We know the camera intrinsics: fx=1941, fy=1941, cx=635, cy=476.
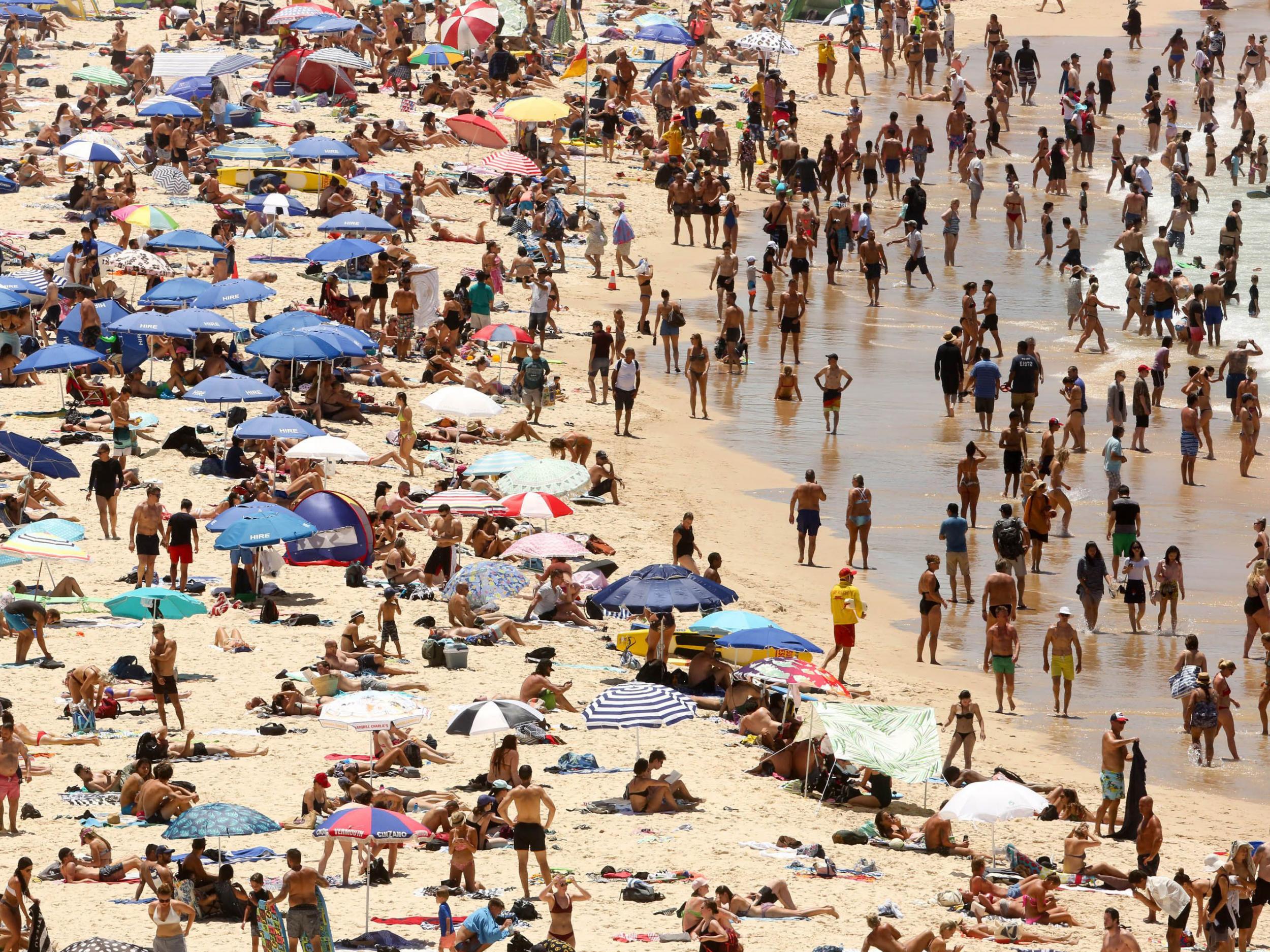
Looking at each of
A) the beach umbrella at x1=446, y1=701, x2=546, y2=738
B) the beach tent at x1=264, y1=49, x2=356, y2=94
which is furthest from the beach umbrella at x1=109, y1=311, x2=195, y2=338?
the beach tent at x1=264, y1=49, x2=356, y2=94

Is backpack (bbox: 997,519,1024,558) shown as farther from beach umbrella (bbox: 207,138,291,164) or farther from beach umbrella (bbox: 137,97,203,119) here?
beach umbrella (bbox: 137,97,203,119)

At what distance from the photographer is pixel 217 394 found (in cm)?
2241

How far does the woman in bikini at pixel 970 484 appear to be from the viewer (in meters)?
21.5

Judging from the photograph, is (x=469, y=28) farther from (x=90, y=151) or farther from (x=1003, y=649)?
(x=1003, y=649)

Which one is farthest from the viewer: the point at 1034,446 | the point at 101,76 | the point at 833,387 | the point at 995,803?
the point at 101,76

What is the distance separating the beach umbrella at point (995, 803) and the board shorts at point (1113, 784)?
1.08 meters

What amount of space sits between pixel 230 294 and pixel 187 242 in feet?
10.3

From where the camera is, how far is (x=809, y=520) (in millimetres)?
21375

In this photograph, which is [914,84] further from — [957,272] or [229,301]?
[229,301]

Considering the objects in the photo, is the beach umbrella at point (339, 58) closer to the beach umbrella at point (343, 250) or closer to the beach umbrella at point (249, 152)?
the beach umbrella at point (249, 152)

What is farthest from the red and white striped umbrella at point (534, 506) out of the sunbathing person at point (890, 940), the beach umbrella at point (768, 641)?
the sunbathing person at point (890, 940)

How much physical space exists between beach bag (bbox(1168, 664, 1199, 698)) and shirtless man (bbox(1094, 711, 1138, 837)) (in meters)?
1.42

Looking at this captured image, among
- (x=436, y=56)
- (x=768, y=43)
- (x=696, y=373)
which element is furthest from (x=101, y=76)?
(x=696, y=373)

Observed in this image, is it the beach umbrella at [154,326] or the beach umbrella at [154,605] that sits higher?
the beach umbrella at [154,326]
